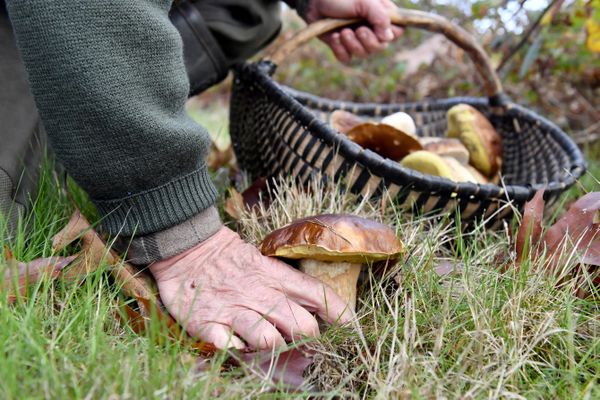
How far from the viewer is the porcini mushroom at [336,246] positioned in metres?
1.11

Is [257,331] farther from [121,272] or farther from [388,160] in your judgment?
[388,160]

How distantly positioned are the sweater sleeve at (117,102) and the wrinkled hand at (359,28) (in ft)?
3.48

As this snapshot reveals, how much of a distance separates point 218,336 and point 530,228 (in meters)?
0.81

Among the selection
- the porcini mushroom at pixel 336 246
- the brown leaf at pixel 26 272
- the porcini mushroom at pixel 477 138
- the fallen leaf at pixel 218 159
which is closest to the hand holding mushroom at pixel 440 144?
the porcini mushroom at pixel 477 138

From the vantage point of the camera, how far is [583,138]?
302cm

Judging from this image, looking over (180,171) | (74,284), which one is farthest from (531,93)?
(74,284)

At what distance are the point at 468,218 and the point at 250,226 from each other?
0.67m

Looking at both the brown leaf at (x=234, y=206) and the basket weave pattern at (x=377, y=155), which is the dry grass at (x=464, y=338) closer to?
the basket weave pattern at (x=377, y=155)

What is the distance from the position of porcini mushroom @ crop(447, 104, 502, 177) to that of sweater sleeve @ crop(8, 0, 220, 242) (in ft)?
4.10

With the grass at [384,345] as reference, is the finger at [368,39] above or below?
above

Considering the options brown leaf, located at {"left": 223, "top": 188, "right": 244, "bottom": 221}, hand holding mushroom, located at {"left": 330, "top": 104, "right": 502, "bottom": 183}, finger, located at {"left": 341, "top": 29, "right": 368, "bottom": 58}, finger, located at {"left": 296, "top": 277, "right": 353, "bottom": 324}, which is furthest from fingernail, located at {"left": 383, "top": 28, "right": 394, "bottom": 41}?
finger, located at {"left": 296, "top": 277, "right": 353, "bottom": 324}

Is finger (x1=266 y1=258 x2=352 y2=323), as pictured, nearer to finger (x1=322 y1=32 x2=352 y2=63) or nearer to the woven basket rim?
the woven basket rim

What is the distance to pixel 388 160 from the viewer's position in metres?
1.49

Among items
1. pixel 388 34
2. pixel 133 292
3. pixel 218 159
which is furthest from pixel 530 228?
pixel 218 159
